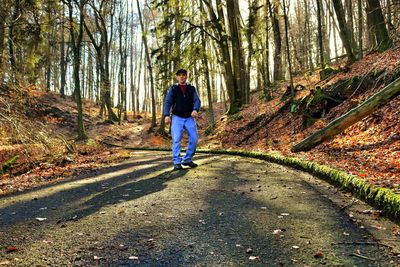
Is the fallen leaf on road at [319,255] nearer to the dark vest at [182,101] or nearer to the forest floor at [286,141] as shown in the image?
the forest floor at [286,141]

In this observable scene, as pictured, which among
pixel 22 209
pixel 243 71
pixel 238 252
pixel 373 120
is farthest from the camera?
pixel 243 71

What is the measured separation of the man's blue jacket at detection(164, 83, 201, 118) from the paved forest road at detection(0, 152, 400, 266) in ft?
8.17

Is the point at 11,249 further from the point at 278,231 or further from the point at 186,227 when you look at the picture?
the point at 278,231

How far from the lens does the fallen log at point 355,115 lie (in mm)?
7097

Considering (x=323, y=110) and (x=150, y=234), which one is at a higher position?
(x=323, y=110)

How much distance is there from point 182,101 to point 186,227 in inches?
186

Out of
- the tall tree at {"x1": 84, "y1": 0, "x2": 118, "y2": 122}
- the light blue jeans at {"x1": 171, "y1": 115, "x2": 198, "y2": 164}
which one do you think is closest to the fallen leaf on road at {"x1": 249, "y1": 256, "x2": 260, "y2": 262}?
the light blue jeans at {"x1": 171, "y1": 115, "x2": 198, "y2": 164}

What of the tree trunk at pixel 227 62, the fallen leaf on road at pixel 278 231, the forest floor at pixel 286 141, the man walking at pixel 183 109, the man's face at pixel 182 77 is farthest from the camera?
the tree trunk at pixel 227 62

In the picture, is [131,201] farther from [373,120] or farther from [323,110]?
[323,110]

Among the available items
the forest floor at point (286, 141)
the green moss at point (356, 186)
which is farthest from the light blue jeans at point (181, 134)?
the forest floor at point (286, 141)

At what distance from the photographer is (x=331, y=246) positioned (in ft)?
9.29

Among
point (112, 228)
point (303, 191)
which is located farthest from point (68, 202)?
point (303, 191)

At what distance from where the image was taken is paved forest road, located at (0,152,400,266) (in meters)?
2.64

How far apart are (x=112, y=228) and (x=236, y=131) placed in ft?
46.5
